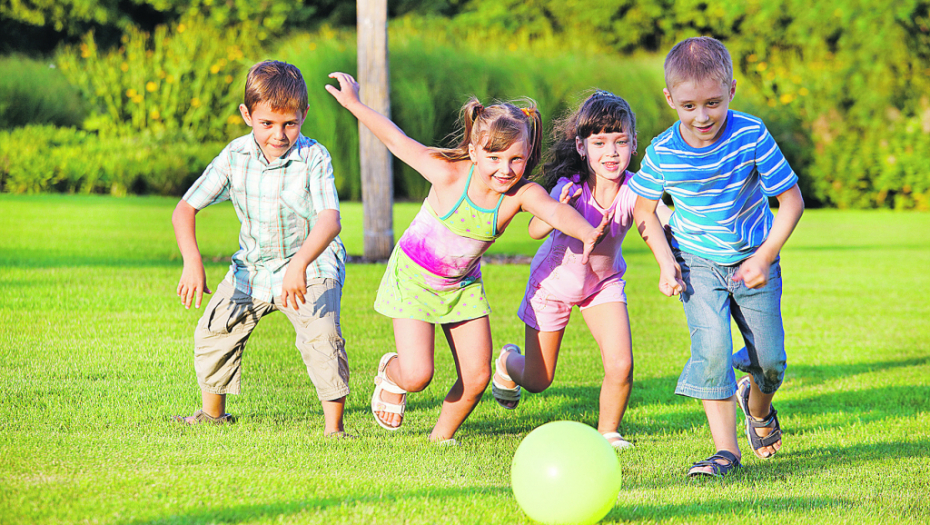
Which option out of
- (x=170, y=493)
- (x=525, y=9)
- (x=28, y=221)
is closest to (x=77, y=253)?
(x=28, y=221)

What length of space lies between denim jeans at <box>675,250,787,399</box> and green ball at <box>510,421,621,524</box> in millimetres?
1093

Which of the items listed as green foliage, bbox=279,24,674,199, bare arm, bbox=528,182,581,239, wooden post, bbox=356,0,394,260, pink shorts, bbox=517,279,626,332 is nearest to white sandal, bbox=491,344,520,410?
pink shorts, bbox=517,279,626,332

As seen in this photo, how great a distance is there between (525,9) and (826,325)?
32.3 meters

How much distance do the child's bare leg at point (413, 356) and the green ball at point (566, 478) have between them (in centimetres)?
126

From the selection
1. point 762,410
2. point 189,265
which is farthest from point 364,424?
point 762,410

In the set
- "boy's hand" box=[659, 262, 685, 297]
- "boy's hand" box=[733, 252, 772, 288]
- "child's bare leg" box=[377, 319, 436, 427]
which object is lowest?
"child's bare leg" box=[377, 319, 436, 427]

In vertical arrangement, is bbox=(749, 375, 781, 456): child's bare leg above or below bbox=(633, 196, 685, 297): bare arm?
below

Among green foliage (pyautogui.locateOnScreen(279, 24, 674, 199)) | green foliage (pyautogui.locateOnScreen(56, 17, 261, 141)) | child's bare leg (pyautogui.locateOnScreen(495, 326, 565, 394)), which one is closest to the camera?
child's bare leg (pyautogui.locateOnScreen(495, 326, 565, 394))

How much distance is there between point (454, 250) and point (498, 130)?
641mm

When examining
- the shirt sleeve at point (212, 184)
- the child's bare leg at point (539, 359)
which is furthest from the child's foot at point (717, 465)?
the shirt sleeve at point (212, 184)

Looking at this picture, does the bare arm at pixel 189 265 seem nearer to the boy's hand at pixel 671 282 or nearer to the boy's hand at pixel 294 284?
the boy's hand at pixel 294 284

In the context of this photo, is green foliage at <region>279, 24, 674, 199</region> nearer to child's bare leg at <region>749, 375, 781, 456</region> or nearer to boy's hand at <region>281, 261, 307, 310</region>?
child's bare leg at <region>749, 375, 781, 456</region>

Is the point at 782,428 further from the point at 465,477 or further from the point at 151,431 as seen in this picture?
the point at 151,431

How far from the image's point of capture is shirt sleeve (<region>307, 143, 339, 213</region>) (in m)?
4.48
